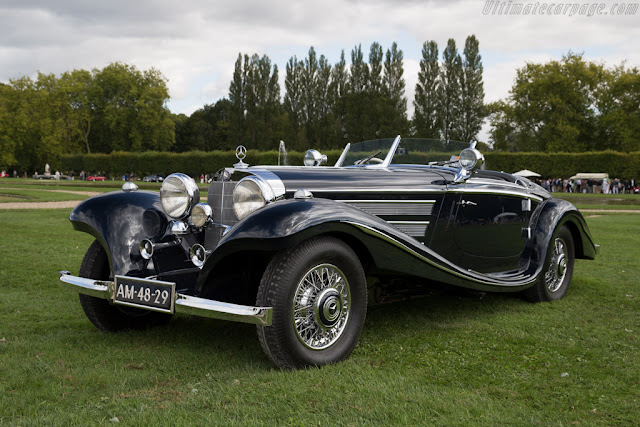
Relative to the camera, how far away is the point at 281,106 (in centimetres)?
5638

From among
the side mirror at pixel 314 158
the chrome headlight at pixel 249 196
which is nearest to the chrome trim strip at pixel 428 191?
the chrome headlight at pixel 249 196

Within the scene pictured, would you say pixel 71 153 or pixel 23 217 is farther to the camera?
pixel 71 153

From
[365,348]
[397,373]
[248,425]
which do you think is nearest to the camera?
[248,425]

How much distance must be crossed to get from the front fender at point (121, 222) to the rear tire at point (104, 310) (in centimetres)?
23

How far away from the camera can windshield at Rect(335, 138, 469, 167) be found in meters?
5.34

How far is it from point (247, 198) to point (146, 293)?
935 millimetres

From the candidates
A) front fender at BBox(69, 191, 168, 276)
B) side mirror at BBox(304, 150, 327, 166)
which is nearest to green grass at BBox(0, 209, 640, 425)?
front fender at BBox(69, 191, 168, 276)

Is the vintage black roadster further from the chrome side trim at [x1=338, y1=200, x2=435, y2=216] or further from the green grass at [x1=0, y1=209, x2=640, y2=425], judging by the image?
the green grass at [x1=0, y1=209, x2=640, y2=425]

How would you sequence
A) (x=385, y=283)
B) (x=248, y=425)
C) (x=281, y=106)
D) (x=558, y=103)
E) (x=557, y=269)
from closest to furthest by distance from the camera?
(x=248, y=425) → (x=385, y=283) → (x=557, y=269) → (x=558, y=103) → (x=281, y=106)

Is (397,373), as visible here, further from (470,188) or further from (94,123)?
(94,123)

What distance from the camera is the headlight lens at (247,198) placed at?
12.6 feet

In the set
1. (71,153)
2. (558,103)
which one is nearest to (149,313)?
(558,103)

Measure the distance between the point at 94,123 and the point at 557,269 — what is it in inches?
2677

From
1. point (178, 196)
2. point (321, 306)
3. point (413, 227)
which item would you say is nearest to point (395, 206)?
point (413, 227)
